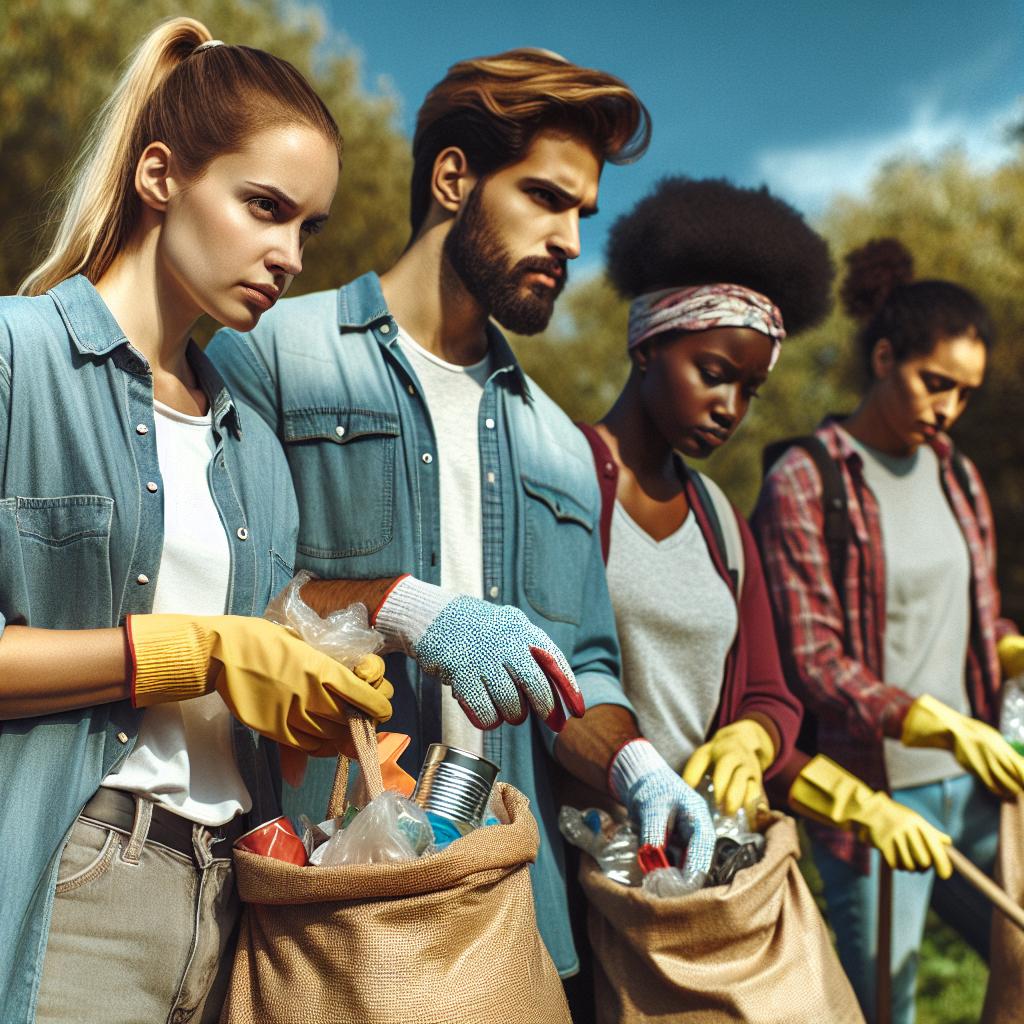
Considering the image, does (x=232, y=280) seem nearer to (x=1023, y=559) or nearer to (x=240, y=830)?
(x=240, y=830)

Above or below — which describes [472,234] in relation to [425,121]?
below

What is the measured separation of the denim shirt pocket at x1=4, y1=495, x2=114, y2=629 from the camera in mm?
1678

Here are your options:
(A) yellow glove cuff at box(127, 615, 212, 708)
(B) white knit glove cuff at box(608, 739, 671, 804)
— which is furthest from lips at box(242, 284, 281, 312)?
(B) white knit glove cuff at box(608, 739, 671, 804)

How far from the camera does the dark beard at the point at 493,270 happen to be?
8.54ft

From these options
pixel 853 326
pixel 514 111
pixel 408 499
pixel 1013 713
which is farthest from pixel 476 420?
pixel 853 326

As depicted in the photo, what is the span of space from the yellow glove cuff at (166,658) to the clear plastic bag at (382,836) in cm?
29

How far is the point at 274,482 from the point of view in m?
2.08

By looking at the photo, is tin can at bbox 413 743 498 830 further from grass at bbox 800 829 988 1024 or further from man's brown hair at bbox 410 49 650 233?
grass at bbox 800 829 988 1024

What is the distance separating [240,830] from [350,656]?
1.06ft

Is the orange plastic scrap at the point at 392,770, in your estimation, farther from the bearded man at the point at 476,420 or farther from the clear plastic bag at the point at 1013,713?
the clear plastic bag at the point at 1013,713

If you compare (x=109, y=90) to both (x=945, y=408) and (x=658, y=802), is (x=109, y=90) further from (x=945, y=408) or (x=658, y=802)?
(x=658, y=802)

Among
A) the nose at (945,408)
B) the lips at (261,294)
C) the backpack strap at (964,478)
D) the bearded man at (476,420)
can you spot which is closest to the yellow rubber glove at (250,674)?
the bearded man at (476,420)

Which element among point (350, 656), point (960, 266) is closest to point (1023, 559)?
point (960, 266)

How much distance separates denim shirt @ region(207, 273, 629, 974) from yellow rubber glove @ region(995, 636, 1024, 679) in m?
1.64
